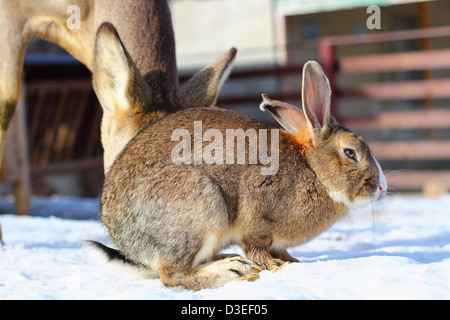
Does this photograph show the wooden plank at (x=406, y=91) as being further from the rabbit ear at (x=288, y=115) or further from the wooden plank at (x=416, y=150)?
the rabbit ear at (x=288, y=115)

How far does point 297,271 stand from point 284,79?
12739mm

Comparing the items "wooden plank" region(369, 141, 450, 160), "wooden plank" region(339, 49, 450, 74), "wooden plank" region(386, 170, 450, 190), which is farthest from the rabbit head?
"wooden plank" region(339, 49, 450, 74)

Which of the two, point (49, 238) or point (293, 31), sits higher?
point (293, 31)

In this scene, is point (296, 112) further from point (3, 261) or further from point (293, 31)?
point (293, 31)

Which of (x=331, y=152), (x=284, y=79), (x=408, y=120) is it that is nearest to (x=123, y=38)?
(x=331, y=152)

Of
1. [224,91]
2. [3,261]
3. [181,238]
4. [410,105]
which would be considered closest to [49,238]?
[3,261]

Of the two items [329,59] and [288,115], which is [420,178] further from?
[288,115]

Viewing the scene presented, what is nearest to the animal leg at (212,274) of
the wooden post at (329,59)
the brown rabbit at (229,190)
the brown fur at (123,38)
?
the brown rabbit at (229,190)

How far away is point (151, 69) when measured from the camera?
199 inches

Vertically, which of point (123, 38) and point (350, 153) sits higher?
point (123, 38)

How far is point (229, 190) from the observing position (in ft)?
11.9

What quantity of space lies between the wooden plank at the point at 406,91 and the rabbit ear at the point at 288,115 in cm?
943

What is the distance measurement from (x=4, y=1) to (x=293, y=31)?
39.6 ft

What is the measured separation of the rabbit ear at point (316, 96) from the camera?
3850 millimetres
